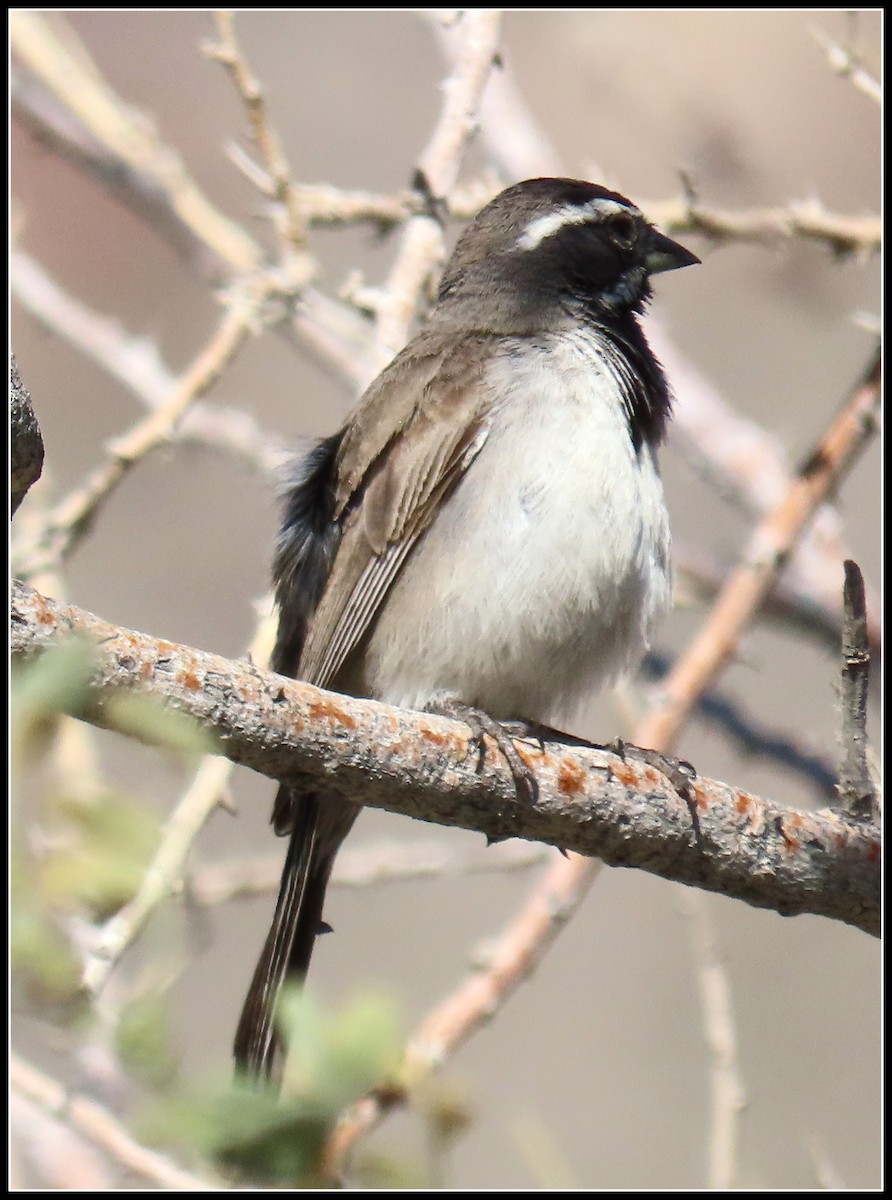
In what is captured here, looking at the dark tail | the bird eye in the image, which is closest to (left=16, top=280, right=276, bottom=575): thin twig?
the dark tail

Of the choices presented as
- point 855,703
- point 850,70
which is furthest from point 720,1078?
point 850,70

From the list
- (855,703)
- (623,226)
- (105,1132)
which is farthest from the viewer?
(623,226)

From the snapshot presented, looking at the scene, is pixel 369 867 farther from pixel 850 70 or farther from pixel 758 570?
pixel 850 70

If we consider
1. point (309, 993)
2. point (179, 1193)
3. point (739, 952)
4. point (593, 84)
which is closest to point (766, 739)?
point (739, 952)

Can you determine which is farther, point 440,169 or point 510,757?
point 440,169

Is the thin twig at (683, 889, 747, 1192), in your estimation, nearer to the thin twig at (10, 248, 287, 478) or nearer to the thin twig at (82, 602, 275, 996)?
the thin twig at (82, 602, 275, 996)
